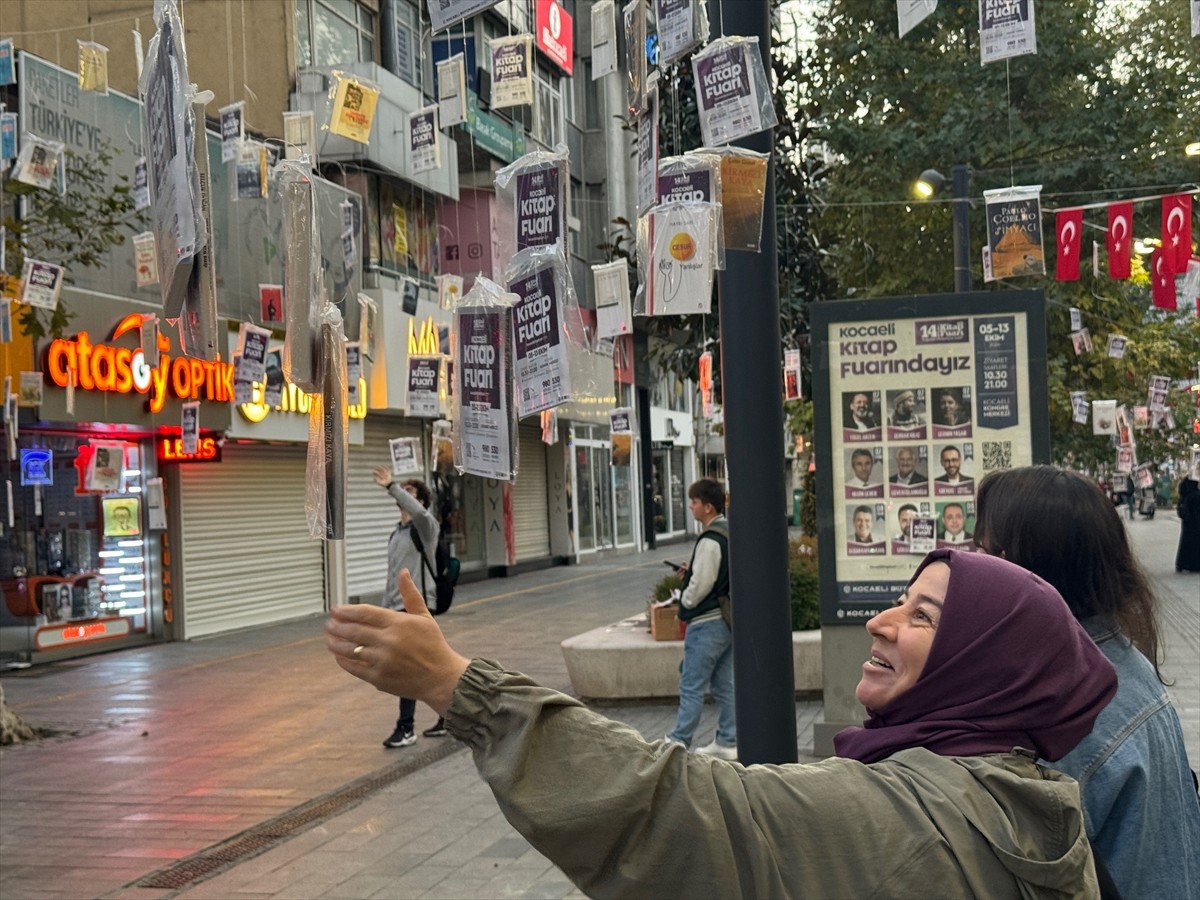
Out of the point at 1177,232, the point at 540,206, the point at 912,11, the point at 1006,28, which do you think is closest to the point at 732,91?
the point at 540,206

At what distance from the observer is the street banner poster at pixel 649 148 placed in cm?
502

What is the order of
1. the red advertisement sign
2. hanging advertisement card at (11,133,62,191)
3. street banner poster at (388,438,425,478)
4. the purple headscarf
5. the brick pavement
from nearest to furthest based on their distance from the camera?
the purple headscarf, the brick pavement, street banner poster at (388,438,425,478), the red advertisement sign, hanging advertisement card at (11,133,62,191)

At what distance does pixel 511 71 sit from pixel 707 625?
3647 millimetres

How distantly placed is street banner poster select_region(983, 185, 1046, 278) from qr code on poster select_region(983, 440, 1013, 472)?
677cm

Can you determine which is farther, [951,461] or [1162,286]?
[1162,286]

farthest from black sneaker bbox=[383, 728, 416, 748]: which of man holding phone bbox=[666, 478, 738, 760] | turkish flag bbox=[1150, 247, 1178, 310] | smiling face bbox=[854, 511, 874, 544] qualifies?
turkish flag bbox=[1150, 247, 1178, 310]

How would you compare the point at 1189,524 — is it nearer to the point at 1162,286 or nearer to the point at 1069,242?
the point at 1162,286

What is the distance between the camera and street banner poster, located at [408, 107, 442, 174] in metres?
10.6

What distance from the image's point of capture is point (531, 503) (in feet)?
→ 105

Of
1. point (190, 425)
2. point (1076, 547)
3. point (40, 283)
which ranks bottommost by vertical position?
point (1076, 547)

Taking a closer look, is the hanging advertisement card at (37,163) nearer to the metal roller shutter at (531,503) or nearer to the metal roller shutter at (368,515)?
the metal roller shutter at (368,515)

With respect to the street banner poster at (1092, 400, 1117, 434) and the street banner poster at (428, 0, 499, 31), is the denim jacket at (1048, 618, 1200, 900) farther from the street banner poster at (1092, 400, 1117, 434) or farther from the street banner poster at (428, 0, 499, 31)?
the street banner poster at (1092, 400, 1117, 434)

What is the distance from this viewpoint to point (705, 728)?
1025cm

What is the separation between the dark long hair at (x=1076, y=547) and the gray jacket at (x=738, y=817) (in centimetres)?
95
